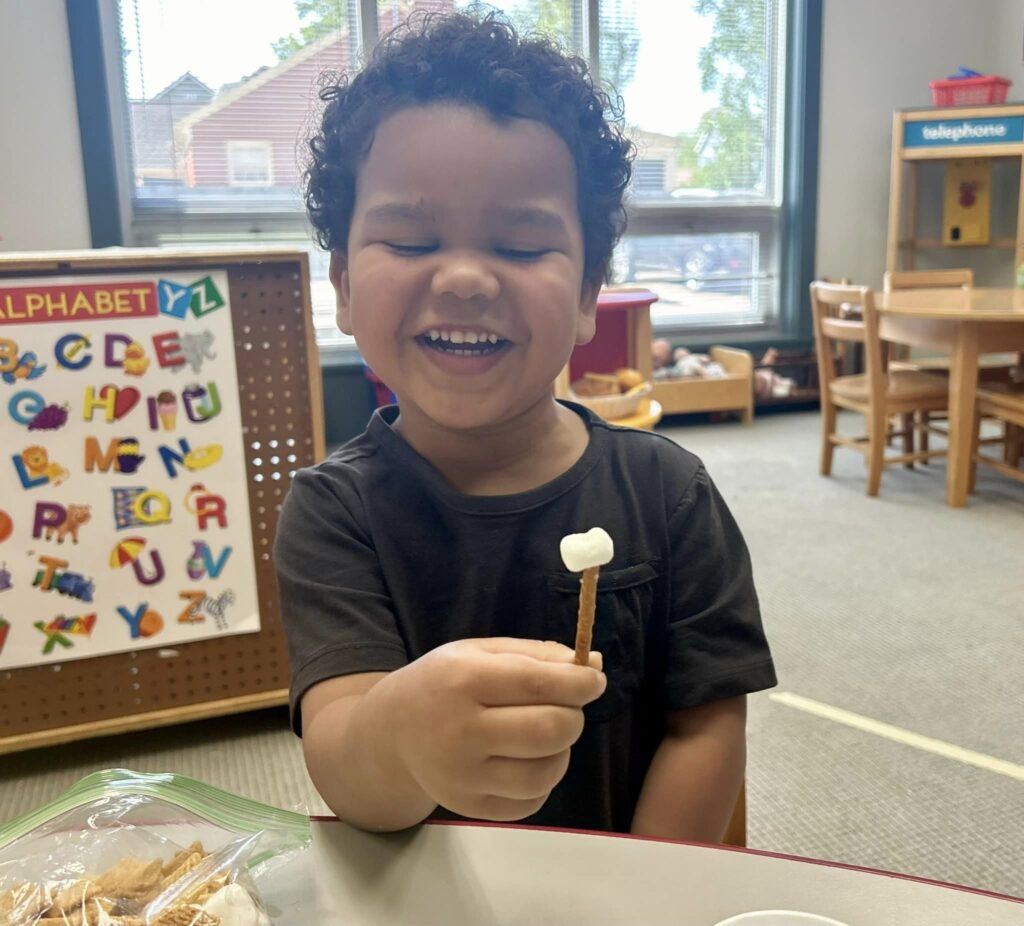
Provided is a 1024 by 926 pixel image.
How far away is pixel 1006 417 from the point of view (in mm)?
3156

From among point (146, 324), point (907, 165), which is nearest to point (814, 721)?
point (146, 324)

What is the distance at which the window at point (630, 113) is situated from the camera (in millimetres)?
3975

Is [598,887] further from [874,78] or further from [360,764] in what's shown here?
[874,78]

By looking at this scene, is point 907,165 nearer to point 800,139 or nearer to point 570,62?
point 800,139

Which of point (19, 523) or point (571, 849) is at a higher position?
point (571, 849)

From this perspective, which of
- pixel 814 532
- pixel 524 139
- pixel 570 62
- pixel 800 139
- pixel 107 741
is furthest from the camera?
pixel 800 139

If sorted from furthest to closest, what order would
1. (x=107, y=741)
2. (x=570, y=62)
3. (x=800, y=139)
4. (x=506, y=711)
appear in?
(x=800, y=139)
(x=107, y=741)
(x=570, y=62)
(x=506, y=711)

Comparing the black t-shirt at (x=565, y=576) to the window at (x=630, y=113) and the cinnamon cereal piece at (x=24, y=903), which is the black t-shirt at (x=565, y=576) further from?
the window at (x=630, y=113)

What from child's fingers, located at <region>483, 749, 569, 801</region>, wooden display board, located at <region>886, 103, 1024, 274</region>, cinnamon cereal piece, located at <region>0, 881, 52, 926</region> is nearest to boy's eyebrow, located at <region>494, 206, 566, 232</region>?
child's fingers, located at <region>483, 749, 569, 801</region>

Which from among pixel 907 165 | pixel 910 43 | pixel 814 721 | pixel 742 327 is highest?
pixel 910 43

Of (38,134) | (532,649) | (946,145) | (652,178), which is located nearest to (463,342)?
(532,649)

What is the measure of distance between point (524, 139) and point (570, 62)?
152 millimetres

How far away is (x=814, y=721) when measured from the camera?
1.90m

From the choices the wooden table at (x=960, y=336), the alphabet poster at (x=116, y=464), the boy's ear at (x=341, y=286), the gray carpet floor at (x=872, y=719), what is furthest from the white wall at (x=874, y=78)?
the boy's ear at (x=341, y=286)
